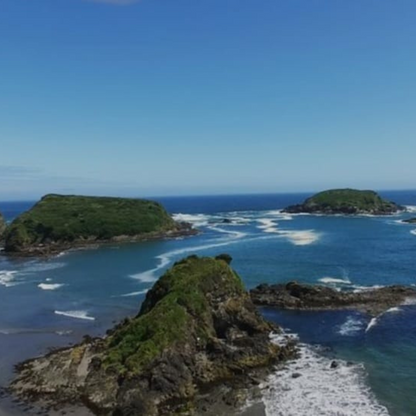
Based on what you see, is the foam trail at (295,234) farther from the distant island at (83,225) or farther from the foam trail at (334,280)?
the foam trail at (334,280)

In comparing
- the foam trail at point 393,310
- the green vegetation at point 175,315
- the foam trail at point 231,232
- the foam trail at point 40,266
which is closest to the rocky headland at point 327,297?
the foam trail at point 393,310

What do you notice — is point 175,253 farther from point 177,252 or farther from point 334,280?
point 334,280

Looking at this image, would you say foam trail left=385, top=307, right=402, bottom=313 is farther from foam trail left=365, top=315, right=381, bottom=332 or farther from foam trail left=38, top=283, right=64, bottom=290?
foam trail left=38, top=283, right=64, bottom=290

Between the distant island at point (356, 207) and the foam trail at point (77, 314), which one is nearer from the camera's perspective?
the foam trail at point (77, 314)

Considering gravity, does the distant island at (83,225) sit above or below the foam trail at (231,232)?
above

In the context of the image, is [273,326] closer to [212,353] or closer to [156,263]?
[212,353]

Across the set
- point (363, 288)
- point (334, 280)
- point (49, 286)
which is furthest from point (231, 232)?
point (363, 288)
